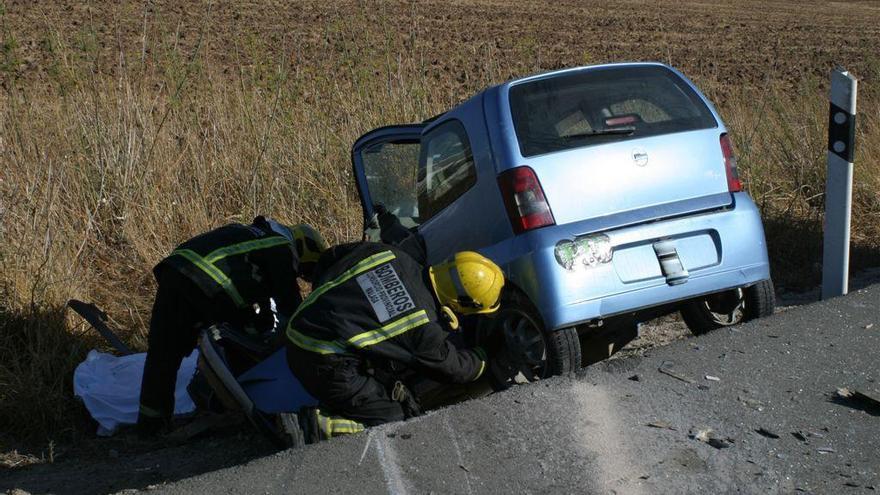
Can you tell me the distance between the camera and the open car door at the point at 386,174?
640 cm

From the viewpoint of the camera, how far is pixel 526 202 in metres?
4.92

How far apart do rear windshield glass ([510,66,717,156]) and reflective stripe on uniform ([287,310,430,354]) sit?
1.03 m

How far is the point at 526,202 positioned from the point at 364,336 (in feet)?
3.36

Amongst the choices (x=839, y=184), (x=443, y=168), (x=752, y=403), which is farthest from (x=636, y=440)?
(x=839, y=184)

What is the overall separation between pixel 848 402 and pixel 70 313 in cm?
449

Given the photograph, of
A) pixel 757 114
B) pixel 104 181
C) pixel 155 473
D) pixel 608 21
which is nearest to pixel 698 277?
pixel 155 473

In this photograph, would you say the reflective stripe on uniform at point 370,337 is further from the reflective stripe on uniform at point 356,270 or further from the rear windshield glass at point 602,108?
the rear windshield glass at point 602,108

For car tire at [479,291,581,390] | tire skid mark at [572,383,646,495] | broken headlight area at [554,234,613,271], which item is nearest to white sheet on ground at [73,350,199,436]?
car tire at [479,291,581,390]

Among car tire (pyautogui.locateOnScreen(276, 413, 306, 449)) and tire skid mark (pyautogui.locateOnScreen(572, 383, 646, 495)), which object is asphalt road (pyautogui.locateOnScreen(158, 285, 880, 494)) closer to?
tire skid mark (pyautogui.locateOnScreen(572, 383, 646, 495))

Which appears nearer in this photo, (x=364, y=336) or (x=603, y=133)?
(x=364, y=336)

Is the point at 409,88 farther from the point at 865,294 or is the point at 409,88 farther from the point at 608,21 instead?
the point at 608,21

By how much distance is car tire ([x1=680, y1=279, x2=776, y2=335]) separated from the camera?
540cm

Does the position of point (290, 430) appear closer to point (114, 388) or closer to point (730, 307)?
point (114, 388)

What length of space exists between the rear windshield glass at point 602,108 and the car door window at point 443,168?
0.37m
